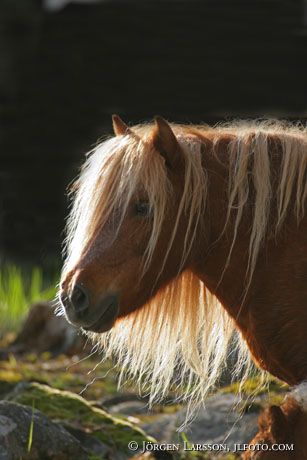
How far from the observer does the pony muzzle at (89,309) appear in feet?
9.53

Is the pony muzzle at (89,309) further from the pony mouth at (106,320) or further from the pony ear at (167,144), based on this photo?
the pony ear at (167,144)

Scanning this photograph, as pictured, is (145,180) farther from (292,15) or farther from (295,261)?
(292,15)

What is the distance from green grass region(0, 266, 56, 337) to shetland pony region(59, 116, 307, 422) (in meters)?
4.60

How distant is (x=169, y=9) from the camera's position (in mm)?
8914

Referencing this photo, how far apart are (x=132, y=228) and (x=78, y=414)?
1726 mm

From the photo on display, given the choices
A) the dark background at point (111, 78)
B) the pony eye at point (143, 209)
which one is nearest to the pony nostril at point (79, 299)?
the pony eye at point (143, 209)

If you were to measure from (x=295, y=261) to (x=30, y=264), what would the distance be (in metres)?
6.21

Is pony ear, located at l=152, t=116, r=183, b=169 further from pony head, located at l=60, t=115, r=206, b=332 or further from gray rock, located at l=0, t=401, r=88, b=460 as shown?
gray rock, located at l=0, t=401, r=88, b=460

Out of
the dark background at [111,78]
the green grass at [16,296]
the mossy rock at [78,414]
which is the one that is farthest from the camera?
the dark background at [111,78]

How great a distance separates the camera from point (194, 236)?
10.1 feet

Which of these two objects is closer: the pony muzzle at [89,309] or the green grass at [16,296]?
the pony muzzle at [89,309]

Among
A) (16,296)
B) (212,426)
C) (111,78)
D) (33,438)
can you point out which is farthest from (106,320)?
(111,78)

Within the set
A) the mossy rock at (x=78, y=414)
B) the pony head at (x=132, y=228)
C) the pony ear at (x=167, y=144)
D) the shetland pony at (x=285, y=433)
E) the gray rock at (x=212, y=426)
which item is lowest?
the gray rock at (x=212, y=426)

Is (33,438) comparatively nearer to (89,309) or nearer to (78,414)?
(78,414)
